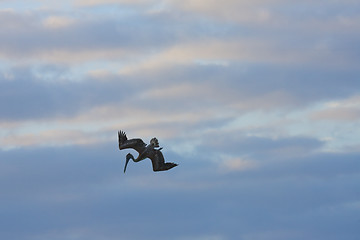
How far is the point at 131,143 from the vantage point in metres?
130

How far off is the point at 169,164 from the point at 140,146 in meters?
5.53

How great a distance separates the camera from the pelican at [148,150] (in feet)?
416

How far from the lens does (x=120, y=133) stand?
132 metres

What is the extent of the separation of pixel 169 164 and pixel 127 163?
31.0 ft

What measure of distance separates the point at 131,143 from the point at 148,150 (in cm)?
332

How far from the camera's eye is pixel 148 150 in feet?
420

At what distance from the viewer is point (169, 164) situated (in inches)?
4988

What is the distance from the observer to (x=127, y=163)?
134000 millimetres

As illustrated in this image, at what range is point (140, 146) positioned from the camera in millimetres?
129750

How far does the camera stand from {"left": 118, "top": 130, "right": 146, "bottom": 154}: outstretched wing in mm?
129750

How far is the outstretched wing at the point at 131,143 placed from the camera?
130 m

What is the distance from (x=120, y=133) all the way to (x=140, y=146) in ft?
14.0

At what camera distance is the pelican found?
4998 inches
